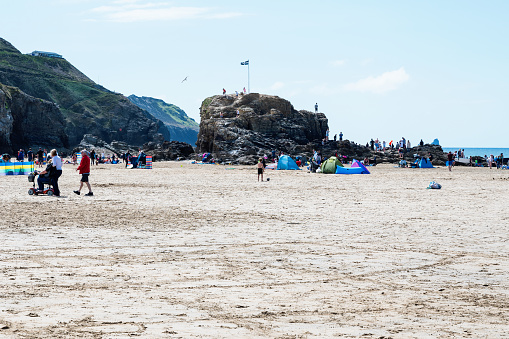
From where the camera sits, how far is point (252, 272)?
6945mm

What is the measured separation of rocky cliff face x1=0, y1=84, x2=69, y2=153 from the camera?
298ft

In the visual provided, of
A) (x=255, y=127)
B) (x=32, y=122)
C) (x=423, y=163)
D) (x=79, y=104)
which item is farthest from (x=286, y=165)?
(x=79, y=104)

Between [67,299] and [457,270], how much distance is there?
4909 mm

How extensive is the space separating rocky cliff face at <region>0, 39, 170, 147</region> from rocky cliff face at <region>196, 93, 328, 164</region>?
161 feet

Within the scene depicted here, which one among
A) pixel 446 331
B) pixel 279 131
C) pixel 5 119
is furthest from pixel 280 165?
pixel 5 119

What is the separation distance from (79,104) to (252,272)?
129m

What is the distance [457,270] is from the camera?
23.5 ft

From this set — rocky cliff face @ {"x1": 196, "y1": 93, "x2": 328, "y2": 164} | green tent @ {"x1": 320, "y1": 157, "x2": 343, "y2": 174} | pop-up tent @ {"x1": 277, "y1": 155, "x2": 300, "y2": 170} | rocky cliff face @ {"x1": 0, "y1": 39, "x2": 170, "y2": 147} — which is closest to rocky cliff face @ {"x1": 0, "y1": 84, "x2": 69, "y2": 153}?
rocky cliff face @ {"x1": 0, "y1": 39, "x2": 170, "y2": 147}

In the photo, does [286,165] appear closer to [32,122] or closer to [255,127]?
[255,127]

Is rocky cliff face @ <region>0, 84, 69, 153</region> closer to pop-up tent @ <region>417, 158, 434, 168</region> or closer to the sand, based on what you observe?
pop-up tent @ <region>417, 158, 434, 168</region>

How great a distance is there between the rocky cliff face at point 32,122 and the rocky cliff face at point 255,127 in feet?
107

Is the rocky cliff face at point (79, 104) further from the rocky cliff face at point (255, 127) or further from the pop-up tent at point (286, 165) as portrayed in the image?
the pop-up tent at point (286, 165)

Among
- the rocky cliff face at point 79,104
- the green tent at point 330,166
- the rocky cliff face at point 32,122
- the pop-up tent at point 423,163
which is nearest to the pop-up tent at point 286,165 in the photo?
the green tent at point 330,166

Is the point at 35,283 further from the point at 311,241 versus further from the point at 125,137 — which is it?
the point at 125,137
